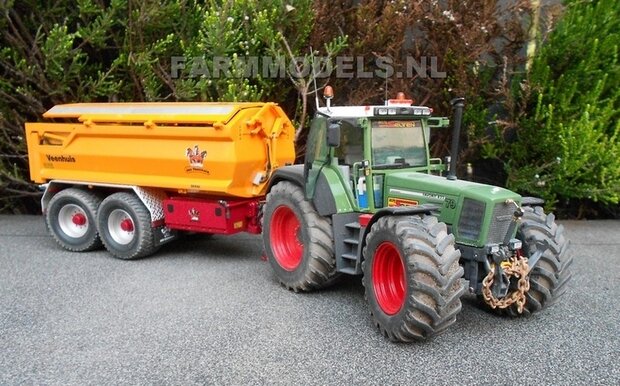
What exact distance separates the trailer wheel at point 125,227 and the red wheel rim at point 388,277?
11.2 ft

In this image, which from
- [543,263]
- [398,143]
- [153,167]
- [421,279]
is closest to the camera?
[421,279]

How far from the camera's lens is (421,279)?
4023mm

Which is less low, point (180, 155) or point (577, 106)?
point (577, 106)

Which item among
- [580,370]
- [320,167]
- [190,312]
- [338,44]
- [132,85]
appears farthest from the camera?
[132,85]

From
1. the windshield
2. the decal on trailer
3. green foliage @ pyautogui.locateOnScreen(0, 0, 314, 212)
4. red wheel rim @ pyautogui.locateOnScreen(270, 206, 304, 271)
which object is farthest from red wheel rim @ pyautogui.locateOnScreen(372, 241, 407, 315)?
green foliage @ pyautogui.locateOnScreen(0, 0, 314, 212)

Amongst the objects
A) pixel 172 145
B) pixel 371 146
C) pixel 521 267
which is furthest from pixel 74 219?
pixel 521 267

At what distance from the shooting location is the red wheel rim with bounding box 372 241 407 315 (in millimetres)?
4480

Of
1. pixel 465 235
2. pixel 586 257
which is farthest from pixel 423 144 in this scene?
pixel 586 257

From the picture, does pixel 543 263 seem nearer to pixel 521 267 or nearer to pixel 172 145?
pixel 521 267

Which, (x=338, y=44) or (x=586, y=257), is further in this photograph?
(x=338, y=44)

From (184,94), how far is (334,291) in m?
4.25

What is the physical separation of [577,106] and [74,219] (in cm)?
737

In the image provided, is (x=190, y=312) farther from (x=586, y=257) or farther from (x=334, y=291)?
(x=586, y=257)

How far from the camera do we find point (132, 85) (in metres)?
8.95
